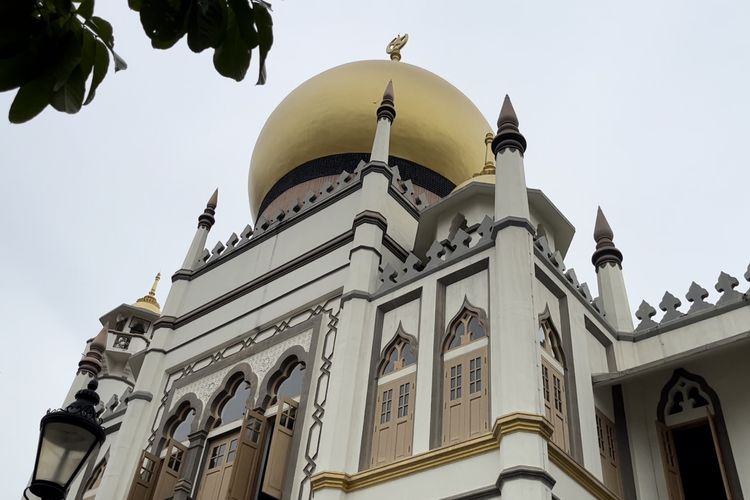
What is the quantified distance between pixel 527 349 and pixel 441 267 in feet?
6.20

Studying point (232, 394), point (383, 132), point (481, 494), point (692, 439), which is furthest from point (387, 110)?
point (481, 494)

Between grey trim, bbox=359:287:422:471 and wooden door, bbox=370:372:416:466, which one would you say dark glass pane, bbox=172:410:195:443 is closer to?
grey trim, bbox=359:287:422:471

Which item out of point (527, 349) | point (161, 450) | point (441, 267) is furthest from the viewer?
point (161, 450)

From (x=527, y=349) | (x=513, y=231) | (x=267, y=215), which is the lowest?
(x=527, y=349)

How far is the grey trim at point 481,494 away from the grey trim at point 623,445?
2216 mm

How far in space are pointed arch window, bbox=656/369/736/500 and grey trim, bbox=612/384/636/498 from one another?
35cm

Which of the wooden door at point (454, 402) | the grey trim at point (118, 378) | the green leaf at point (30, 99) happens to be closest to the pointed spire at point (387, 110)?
the wooden door at point (454, 402)

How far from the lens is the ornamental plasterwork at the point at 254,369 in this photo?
9.70 m

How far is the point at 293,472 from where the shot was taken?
324 inches

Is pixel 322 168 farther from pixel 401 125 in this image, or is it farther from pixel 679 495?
pixel 679 495

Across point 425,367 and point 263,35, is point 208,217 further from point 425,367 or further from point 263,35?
point 263,35

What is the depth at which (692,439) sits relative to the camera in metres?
8.42

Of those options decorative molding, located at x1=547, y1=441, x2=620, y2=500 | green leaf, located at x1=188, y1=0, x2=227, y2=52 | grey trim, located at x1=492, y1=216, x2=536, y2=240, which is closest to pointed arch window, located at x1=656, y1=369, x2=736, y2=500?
decorative molding, located at x1=547, y1=441, x2=620, y2=500

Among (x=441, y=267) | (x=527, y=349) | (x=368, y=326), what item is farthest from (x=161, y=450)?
(x=527, y=349)
